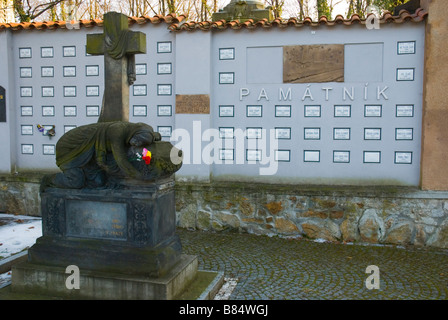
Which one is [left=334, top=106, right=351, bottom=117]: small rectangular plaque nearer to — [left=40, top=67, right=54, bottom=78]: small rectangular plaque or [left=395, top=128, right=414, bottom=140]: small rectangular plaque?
[left=395, top=128, right=414, bottom=140]: small rectangular plaque

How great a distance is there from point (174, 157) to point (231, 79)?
11.5 feet

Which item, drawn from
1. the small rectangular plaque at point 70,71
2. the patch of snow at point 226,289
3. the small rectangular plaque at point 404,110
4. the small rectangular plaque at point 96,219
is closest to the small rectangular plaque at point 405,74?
the small rectangular plaque at point 404,110

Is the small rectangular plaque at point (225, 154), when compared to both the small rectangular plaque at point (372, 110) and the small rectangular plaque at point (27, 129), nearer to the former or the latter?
the small rectangular plaque at point (372, 110)

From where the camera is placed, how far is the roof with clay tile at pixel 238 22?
6926mm

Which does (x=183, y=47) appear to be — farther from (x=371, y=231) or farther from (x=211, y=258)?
(x=371, y=231)

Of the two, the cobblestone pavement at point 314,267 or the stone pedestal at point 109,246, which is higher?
the stone pedestal at point 109,246

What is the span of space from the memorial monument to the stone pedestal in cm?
1

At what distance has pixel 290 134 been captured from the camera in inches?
295

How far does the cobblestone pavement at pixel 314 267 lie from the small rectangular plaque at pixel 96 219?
1590mm

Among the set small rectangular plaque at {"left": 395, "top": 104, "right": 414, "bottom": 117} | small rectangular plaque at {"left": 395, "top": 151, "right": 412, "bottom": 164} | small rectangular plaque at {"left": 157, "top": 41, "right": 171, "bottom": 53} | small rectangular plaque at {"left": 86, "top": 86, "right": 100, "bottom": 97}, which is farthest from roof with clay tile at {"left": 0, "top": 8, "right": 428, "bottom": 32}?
small rectangular plaque at {"left": 395, "top": 151, "right": 412, "bottom": 164}

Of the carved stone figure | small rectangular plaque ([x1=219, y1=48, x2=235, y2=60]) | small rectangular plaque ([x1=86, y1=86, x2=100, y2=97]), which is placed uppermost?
small rectangular plaque ([x1=219, y1=48, x2=235, y2=60])

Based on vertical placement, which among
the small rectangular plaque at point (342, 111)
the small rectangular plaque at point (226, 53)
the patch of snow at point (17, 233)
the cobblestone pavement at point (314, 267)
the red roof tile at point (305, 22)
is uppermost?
the red roof tile at point (305, 22)

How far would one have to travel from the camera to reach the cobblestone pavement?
5.04m

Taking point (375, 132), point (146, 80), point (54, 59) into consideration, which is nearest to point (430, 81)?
point (375, 132)
